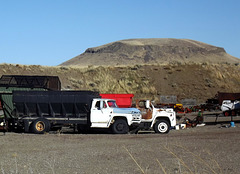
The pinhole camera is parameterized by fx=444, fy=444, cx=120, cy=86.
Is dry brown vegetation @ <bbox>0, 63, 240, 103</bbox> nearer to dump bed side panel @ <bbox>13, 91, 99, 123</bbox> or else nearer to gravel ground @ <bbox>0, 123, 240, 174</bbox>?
→ dump bed side panel @ <bbox>13, 91, 99, 123</bbox>

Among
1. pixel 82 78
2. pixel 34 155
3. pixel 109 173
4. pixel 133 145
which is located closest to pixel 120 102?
pixel 133 145

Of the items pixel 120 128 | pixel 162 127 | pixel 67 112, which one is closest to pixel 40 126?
pixel 67 112

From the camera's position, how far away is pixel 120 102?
41.6 meters

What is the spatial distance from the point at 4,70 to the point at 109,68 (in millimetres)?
19026

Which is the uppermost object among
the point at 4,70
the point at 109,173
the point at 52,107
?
the point at 4,70

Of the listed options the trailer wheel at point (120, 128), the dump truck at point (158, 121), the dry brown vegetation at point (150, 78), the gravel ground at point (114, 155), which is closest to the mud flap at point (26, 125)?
the gravel ground at point (114, 155)

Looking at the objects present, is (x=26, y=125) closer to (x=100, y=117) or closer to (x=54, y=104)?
(x=54, y=104)

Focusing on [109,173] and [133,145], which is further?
[133,145]

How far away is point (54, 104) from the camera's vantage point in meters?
25.9

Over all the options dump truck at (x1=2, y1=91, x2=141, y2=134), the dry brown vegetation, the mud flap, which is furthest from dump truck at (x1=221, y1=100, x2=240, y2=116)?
the mud flap

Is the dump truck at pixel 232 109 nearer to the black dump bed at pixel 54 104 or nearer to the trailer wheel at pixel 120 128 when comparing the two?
the trailer wheel at pixel 120 128

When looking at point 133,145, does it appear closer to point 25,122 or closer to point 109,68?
point 25,122

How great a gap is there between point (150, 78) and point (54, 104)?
50.9 m

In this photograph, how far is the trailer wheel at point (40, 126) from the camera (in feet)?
83.9
